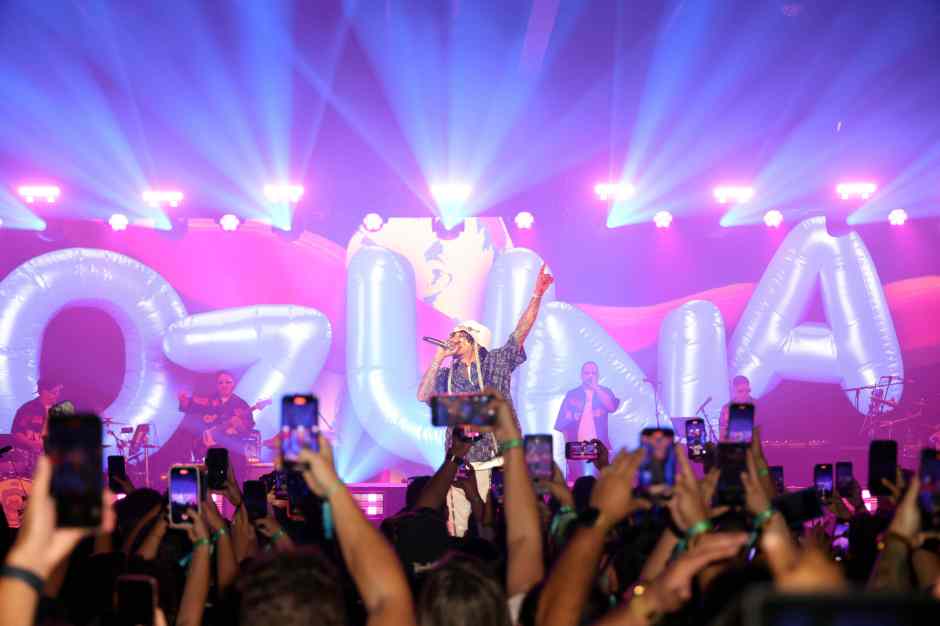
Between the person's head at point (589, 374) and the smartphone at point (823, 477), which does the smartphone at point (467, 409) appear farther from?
the person's head at point (589, 374)

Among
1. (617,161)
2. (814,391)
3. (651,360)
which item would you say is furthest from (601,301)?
(814,391)

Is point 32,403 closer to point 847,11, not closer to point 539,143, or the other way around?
point 539,143

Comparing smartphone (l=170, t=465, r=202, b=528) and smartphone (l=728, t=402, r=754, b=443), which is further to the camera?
smartphone (l=728, t=402, r=754, b=443)

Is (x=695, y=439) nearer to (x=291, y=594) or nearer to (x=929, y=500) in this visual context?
(x=929, y=500)

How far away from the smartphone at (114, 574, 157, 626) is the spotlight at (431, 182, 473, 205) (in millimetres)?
8902

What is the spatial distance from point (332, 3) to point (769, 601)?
9.00m

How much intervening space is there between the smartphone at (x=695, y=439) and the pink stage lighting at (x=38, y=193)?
25.9 ft

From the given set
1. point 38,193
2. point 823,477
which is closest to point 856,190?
point 823,477

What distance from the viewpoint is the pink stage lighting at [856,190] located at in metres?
11.1

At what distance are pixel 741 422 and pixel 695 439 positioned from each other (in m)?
1.69

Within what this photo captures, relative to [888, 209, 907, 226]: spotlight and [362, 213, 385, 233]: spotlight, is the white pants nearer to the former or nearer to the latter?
[362, 213, 385, 233]: spotlight

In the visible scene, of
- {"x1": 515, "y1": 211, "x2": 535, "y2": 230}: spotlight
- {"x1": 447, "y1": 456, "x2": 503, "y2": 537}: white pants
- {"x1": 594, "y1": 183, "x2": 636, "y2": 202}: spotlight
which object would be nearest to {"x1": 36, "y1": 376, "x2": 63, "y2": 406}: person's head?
{"x1": 515, "y1": 211, "x2": 535, "y2": 230}: spotlight

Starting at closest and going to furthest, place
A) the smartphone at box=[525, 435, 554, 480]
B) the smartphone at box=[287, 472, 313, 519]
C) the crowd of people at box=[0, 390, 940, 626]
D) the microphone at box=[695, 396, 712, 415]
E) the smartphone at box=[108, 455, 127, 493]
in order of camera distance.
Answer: the crowd of people at box=[0, 390, 940, 626] → the smartphone at box=[525, 435, 554, 480] → the smartphone at box=[287, 472, 313, 519] → the smartphone at box=[108, 455, 127, 493] → the microphone at box=[695, 396, 712, 415]

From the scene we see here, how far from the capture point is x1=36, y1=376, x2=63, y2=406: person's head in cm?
1004
